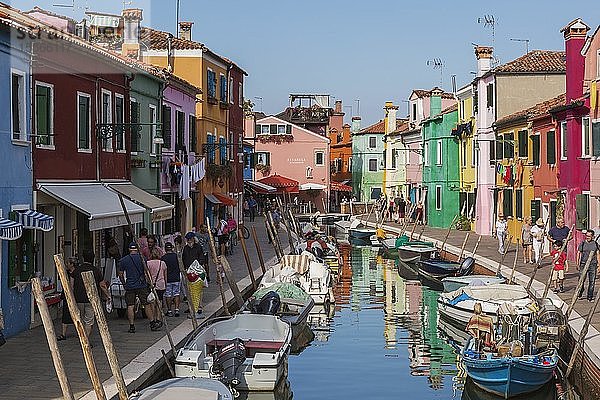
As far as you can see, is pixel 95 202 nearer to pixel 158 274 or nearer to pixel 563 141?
pixel 158 274

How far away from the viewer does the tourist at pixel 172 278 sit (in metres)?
19.5

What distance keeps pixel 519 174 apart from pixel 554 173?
184 inches

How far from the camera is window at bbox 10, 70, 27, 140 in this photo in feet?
56.4

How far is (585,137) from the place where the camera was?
100 ft

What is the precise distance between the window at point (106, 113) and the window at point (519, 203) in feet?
67.9

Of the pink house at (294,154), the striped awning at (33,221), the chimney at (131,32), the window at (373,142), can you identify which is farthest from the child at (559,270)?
the window at (373,142)

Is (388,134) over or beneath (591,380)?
over

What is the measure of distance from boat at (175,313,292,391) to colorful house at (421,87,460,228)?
3521cm

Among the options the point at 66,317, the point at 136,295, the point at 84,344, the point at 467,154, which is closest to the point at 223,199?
the point at 467,154

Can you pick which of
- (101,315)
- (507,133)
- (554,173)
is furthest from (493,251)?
(101,315)

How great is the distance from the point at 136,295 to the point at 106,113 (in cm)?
725

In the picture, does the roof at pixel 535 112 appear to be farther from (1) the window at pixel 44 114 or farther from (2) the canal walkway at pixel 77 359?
(1) the window at pixel 44 114

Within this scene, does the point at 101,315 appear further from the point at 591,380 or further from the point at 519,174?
the point at 519,174

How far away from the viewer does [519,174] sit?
131ft
